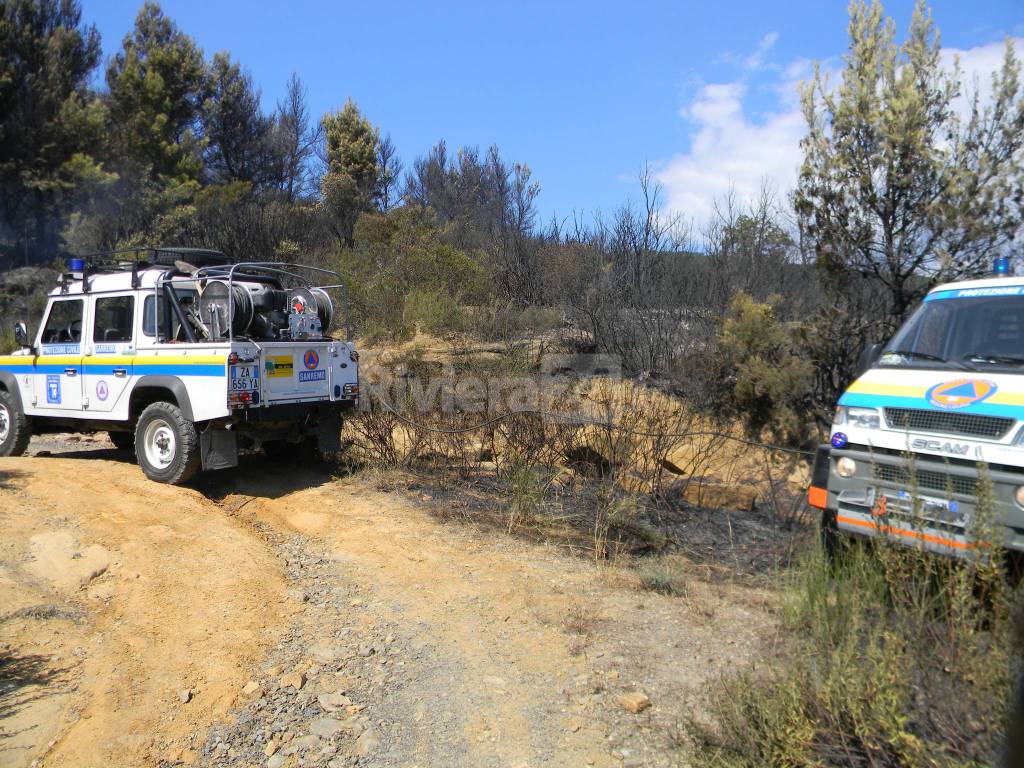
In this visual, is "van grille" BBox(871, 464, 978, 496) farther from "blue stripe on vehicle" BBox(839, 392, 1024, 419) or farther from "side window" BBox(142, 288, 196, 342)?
"side window" BBox(142, 288, 196, 342)

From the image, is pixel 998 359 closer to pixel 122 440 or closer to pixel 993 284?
pixel 993 284

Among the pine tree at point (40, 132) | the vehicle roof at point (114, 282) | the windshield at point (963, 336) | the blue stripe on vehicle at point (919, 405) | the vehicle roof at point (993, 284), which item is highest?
the pine tree at point (40, 132)

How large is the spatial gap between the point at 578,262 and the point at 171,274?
9.43m

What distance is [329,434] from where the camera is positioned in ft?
26.6

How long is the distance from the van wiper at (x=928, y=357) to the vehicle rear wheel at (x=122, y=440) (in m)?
9.20

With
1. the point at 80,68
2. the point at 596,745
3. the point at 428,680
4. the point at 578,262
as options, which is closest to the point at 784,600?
the point at 596,745

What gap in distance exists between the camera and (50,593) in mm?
4914

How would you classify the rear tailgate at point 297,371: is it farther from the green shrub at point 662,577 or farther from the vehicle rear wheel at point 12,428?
the green shrub at point 662,577

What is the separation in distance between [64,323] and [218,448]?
2917 mm

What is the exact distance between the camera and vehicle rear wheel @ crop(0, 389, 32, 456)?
28.9ft

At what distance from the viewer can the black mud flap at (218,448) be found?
7.13 metres

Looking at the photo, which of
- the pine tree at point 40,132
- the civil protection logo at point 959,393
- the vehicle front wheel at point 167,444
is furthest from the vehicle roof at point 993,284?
the pine tree at point 40,132

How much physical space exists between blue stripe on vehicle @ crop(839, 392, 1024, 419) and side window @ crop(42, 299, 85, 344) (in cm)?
790


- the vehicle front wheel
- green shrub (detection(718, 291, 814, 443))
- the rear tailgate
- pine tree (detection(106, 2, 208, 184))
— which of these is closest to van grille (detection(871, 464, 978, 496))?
the rear tailgate
